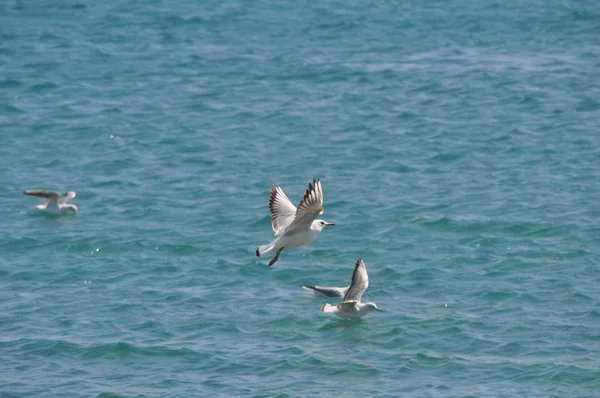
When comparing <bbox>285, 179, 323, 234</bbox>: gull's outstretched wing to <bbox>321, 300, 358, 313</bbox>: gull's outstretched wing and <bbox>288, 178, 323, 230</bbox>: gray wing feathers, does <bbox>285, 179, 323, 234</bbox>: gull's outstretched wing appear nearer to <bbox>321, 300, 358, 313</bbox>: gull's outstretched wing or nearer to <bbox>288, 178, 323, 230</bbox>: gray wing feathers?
<bbox>288, 178, 323, 230</bbox>: gray wing feathers

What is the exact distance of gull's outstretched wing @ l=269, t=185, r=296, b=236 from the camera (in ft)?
52.8

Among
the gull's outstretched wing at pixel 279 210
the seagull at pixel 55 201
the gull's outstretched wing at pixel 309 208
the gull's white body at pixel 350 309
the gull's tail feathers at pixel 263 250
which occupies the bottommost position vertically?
the gull's white body at pixel 350 309

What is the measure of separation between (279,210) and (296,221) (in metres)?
1.08

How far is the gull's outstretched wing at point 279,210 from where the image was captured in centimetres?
1609

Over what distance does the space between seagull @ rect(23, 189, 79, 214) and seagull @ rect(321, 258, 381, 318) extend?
7488 mm

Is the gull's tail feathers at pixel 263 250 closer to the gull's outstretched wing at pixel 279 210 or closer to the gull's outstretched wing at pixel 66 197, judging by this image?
the gull's outstretched wing at pixel 279 210

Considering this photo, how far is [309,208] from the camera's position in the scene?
48.5ft

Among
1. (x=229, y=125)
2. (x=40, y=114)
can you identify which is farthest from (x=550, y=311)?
(x=40, y=114)

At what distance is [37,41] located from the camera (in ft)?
117

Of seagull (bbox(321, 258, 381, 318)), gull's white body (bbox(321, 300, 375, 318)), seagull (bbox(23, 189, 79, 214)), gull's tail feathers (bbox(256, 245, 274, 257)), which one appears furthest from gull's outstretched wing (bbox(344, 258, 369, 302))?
seagull (bbox(23, 189, 79, 214))

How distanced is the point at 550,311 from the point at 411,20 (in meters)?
17.5

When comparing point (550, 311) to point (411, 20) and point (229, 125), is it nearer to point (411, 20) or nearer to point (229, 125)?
point (229, 125)

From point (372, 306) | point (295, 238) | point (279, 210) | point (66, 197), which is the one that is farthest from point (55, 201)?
point (295, 238)

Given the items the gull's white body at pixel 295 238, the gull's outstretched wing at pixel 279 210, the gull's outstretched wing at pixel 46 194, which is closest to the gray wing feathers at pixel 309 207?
the gull's white body at pixel 295 238
